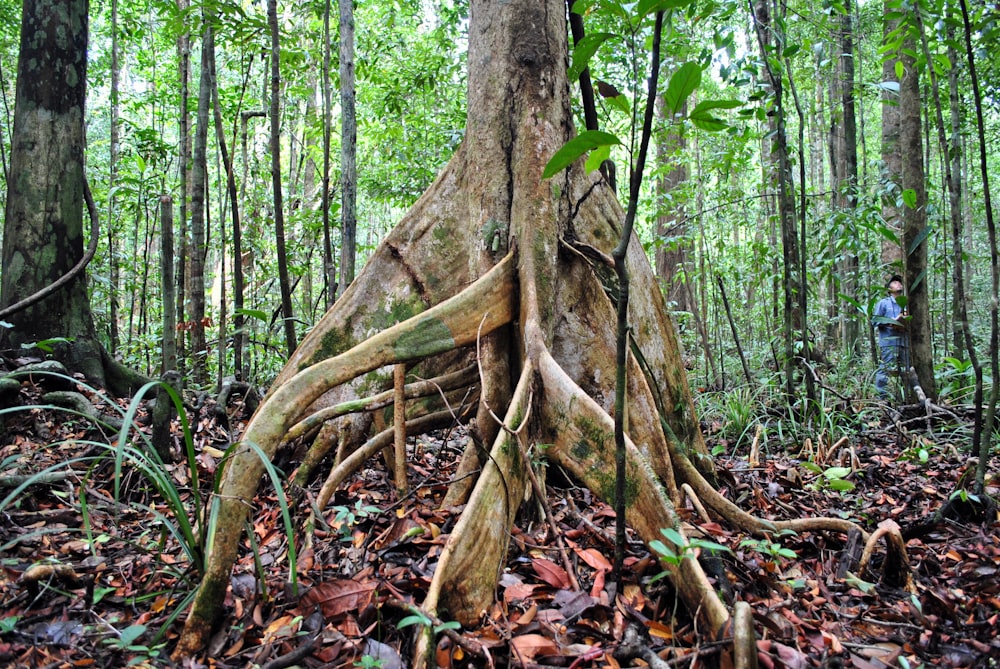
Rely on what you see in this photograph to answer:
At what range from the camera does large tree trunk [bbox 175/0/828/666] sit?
2.73m

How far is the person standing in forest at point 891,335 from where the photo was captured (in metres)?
5.25

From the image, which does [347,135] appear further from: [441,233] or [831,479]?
[831,479]

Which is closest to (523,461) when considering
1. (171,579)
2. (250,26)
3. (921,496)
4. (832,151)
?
(171,579)

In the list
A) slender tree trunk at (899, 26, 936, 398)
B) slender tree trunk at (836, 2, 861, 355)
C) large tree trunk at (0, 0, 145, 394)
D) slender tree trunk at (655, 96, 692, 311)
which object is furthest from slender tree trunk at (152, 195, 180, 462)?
slender tree trunk at (655, 96, 692, 311)

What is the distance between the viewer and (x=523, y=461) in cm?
253

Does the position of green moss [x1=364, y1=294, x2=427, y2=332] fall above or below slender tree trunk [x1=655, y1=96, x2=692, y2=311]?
below

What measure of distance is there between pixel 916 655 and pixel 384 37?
871cm

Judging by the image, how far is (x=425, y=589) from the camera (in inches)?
84.9

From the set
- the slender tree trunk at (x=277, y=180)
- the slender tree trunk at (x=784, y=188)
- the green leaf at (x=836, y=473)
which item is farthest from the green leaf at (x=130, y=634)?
the slender tree trunk at (x=784, y=188)

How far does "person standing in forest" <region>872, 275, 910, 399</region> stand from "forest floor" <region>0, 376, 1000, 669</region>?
245cm

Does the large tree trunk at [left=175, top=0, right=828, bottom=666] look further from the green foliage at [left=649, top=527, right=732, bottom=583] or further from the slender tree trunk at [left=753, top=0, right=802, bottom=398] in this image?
the slender tree trunk at [left=753, top=0, right=802, bottom=398]

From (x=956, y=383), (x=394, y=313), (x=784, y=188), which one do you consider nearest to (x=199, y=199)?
(x=394, y=313)

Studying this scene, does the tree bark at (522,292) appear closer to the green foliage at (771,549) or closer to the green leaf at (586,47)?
the green foliage at (771,549)

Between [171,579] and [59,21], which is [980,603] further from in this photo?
[59,21]
